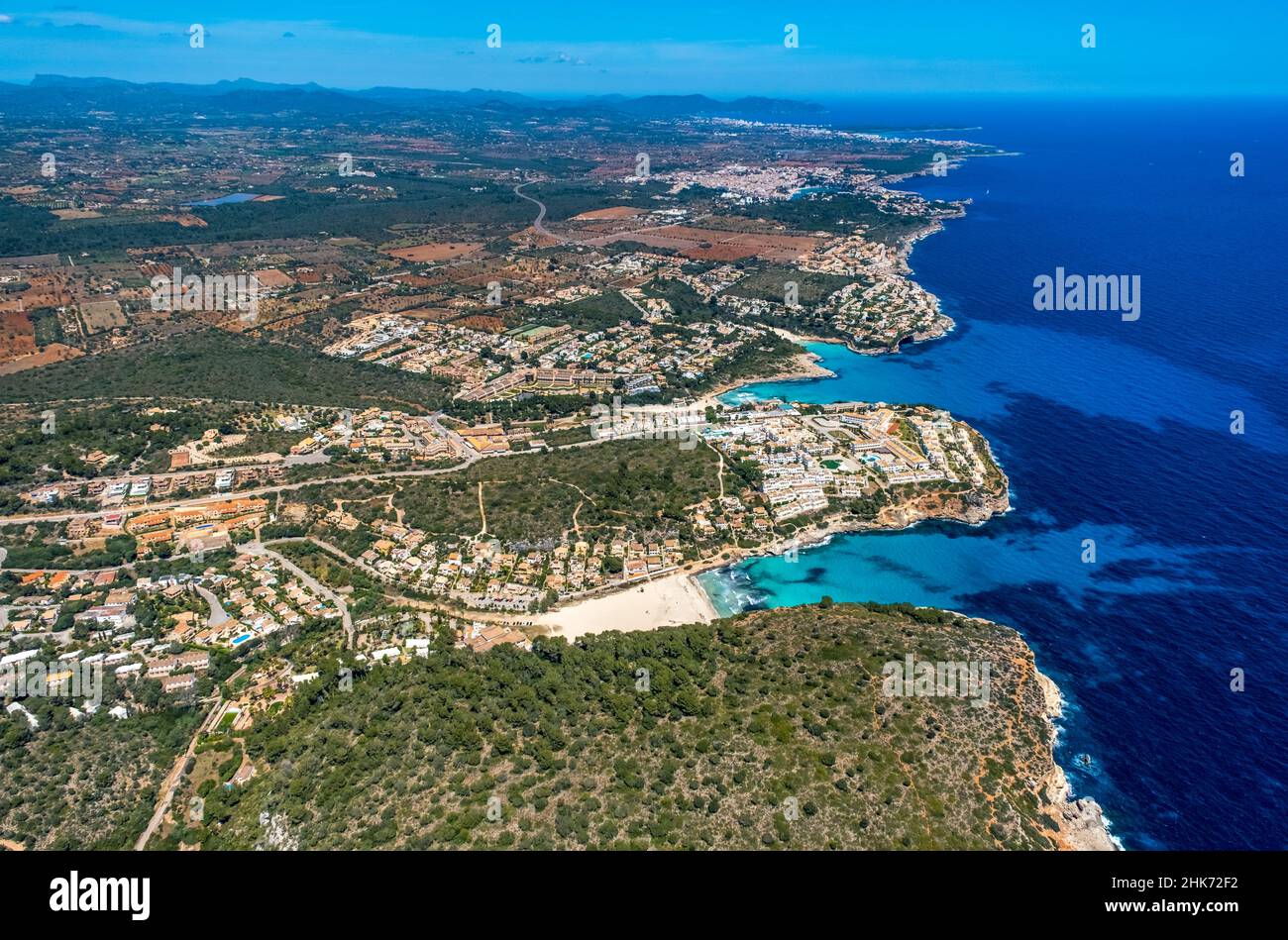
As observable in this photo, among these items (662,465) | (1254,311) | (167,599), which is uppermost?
(1254,311)

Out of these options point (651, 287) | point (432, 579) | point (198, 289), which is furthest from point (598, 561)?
point (198, 289)

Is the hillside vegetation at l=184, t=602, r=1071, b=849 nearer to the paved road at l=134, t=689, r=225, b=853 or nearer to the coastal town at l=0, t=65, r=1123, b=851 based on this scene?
the coastal town at l=0, t=65, r=1123, b=851

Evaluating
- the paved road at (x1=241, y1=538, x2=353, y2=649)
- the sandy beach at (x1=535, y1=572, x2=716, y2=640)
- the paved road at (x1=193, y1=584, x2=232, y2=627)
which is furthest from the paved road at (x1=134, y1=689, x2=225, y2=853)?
the sandy beach at (x1=535, y1=572, x2=716, y2=640)

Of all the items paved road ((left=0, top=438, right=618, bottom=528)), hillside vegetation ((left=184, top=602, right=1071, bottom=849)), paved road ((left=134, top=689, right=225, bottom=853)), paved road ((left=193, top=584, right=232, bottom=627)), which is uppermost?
paved road ((left=0, top=438, right=618, bottom=528))

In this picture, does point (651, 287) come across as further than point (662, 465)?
Yes
